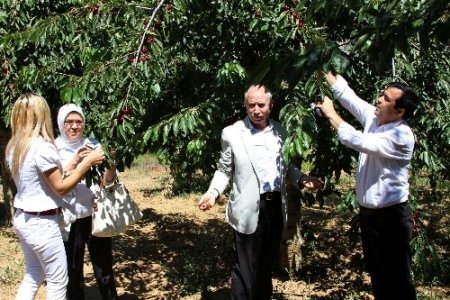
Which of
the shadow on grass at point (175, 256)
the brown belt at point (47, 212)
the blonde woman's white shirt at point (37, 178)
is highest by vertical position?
the blonde woman's white shirt at point (37, 178)

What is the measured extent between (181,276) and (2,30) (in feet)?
10.1

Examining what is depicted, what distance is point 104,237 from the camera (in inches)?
166

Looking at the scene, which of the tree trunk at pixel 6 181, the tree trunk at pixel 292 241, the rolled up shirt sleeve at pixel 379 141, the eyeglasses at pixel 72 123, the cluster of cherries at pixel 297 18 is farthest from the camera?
the tree trunk at pixel 6 181

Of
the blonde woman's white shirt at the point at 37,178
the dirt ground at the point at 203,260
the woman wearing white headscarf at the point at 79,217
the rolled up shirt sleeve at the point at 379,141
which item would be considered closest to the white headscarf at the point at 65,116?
the woman wearing white headscarf at the point at 79,217

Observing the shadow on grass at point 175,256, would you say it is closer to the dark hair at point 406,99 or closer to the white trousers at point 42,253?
the white trousers at point 42,253

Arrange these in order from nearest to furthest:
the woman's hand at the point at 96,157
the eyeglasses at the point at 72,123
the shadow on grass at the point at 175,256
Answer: the woman's hand at the point at 96,157, the eyeglasses at the point at 72,123, the shadow on grass at the point at 175,256

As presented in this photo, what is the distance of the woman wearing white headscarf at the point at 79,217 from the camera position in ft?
11.7

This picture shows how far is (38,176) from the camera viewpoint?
3.30m

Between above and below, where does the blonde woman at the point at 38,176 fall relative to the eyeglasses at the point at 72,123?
below

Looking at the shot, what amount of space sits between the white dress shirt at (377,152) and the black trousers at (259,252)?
2.01 ft

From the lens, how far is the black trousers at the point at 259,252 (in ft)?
11.7

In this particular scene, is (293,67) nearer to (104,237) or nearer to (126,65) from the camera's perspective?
(126,65)

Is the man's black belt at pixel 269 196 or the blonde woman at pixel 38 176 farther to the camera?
the man's black belt at pixel 269 196

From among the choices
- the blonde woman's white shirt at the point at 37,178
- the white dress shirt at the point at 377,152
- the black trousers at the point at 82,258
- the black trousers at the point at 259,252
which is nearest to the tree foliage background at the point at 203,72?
the white dress shirt at the point at 377,152
